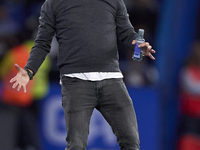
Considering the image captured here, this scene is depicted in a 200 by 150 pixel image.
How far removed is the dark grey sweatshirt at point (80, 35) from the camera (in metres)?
3.87

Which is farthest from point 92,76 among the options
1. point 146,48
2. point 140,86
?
point 140,86

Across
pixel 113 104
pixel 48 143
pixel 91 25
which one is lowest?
pixel 48 143

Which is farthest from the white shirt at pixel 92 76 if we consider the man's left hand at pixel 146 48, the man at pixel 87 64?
the man's left hand at pixel 146 48

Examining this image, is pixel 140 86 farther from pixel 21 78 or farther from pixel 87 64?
pixel 21 78

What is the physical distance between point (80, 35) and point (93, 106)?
0.57 metres

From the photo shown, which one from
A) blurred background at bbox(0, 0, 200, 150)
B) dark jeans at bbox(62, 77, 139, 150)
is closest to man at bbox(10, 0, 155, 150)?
dark jeans at bbox(62, 77, 139, 150)

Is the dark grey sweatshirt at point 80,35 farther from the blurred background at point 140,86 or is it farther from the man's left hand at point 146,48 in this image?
the blurred background at point 140,86

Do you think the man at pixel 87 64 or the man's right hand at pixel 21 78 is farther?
the man at pixel 87 64

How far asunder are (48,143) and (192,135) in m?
2.22

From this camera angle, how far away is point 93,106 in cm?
389

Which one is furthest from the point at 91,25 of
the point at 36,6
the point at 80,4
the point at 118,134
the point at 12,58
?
the point at 36,6

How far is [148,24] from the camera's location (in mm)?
8414

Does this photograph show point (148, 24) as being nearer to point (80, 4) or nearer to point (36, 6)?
point (36, 6)

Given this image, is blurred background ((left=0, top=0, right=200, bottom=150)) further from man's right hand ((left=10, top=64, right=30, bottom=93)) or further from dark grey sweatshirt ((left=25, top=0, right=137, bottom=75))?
man's right hand ((left=10, top=64, right=30, bottom=93))
